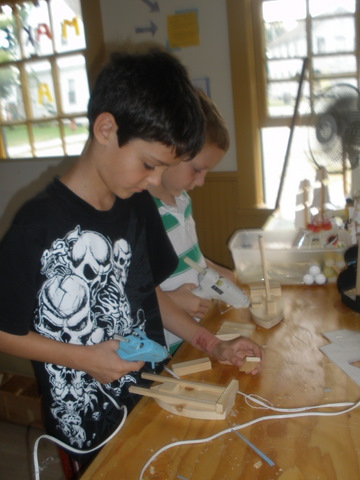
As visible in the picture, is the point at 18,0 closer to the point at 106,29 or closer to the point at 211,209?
the point at 106,29

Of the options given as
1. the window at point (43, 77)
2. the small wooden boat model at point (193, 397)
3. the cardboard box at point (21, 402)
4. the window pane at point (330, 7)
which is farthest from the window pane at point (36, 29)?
the small wooden boat model at point (193, 397)

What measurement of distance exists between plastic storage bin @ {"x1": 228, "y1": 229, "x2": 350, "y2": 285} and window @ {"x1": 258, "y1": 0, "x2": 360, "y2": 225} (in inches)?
29.6

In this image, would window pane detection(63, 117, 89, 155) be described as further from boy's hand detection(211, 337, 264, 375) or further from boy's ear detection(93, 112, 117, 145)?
boy's hand detection(211, 337, 264, 375)

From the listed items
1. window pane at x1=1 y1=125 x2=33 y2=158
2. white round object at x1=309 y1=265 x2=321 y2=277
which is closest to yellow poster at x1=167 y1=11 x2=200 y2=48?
window pane at x1=1 y1=125 x2=33 y2=158

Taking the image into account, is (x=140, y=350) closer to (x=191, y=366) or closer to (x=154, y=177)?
(x=191, y=366)

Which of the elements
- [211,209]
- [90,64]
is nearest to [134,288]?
[211,209]

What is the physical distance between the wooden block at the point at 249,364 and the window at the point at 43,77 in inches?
89.9

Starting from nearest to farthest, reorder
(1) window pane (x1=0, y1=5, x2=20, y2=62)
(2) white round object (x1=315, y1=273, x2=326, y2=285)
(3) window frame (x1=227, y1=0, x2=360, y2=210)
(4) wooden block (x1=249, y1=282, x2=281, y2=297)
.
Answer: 1. (4) wooden block (x1=249, y1=282, x2=281, y2=297)
2. (2) white round object (x1=315, y1=273, x2=326, y2=285)
3. (3) window frame (x1=227, y1=0, x2=360, y2=210)
4. (1) window pane (x1=0, y1=5, x2=20, y2=62)

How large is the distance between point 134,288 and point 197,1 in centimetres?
185

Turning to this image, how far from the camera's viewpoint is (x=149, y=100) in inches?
31.3

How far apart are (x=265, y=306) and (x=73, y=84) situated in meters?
2.23

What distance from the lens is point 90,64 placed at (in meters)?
2.66

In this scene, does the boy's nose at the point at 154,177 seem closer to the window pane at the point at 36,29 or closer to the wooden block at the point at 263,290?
the wooden block at the point at 263,290

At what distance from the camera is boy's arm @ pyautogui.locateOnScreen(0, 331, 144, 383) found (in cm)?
79
